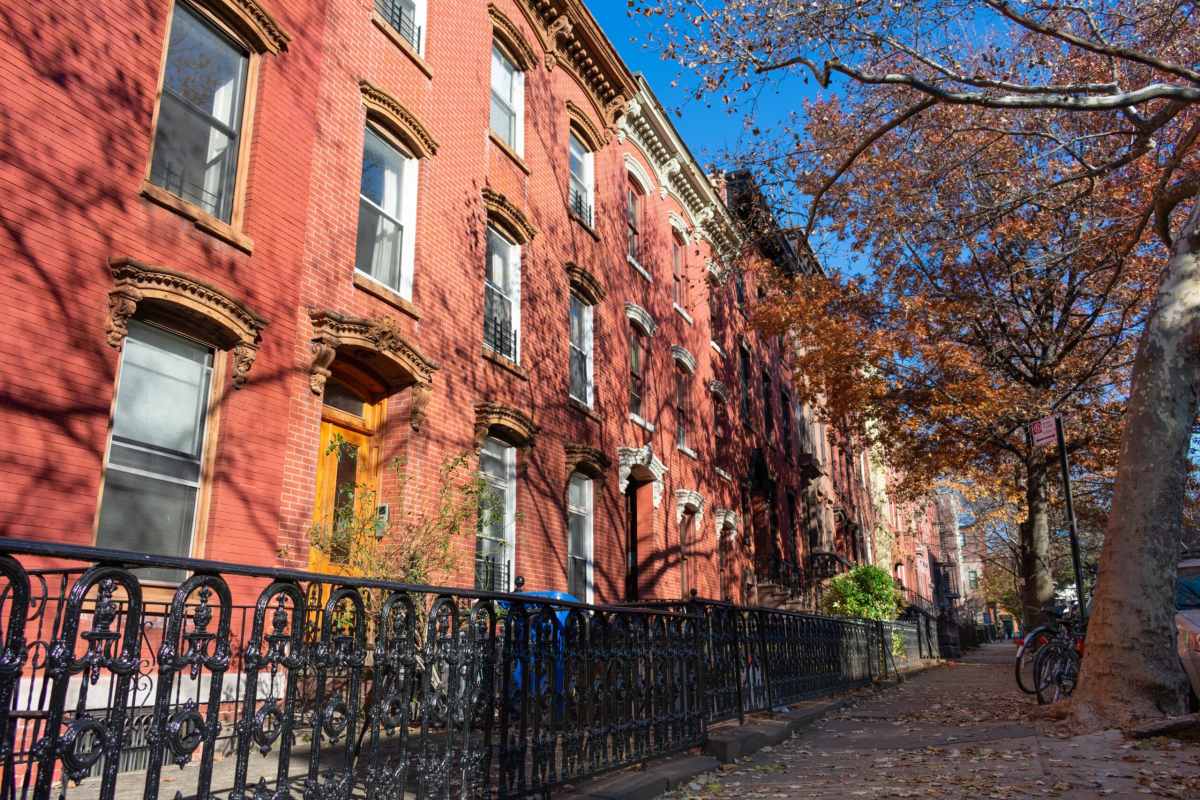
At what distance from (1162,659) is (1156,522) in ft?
4.11

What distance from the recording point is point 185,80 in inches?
333

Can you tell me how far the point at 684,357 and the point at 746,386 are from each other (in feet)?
19.4

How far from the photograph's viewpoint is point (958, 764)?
22.5 ft

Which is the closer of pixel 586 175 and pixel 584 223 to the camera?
pixel 584 223

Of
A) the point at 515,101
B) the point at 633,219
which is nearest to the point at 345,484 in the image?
the point at 515,101

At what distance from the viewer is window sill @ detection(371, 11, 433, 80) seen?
1088 cm

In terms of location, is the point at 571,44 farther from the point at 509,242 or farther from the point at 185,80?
the point at 185,80

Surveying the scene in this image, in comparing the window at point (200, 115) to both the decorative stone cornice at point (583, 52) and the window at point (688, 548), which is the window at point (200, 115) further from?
the window at point (688, 548)

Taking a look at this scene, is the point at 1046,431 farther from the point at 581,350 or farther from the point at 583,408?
the point at 581,350

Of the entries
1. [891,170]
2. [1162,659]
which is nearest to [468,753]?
[1162,659]

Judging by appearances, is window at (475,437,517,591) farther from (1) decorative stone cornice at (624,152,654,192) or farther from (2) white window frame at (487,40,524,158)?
(1) decorative stone cornice at (624,152,654,192)

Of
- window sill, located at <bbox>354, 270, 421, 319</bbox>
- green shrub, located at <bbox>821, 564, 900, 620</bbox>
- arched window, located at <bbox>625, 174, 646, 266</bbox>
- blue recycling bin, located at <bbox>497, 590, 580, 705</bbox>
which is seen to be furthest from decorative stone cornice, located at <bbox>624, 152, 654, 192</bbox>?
blue recycling bin, located at <bbox>497, 590, 580, 705</bbox>

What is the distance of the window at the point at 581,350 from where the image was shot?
15117mm

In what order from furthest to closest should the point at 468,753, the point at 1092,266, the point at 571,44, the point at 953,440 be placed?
the point at 953,440 → the point at 1092,266 → the point at 571,44 → the point at 468,753
